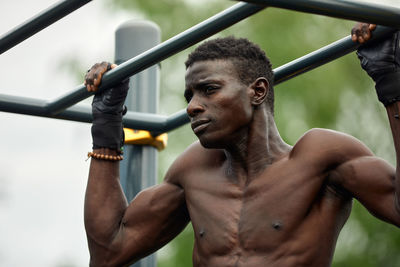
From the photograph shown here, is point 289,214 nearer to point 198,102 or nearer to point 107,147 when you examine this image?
point 198,102

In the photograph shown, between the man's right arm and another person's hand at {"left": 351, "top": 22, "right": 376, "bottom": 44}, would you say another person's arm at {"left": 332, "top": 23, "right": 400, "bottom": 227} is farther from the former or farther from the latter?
the man's right arm

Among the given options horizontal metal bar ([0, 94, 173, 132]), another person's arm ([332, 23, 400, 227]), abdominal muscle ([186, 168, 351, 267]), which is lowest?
abdominal muscle ([186, 168, 351, 267])

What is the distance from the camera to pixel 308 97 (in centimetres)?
988

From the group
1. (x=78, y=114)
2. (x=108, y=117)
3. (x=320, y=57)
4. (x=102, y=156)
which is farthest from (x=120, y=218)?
(x=320, y=57)

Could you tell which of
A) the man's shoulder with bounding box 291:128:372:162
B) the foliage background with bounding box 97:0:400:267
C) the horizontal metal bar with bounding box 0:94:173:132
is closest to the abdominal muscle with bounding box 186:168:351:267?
the man's shoulder with bounding box 291:128:372:162

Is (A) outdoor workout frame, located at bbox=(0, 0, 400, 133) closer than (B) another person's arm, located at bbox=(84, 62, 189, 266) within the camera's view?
Yes

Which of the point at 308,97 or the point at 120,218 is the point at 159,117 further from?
the point at 308,97

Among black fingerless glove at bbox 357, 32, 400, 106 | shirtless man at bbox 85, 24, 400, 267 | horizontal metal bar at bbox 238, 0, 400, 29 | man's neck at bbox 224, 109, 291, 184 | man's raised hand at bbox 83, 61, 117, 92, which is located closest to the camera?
horizontal metal bar at bbox 238, 0, 400, 29

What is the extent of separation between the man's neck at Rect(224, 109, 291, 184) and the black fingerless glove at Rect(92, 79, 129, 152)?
0.45 metres

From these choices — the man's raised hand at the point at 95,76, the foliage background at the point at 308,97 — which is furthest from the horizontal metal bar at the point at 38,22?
the foliage background at the point at 308,97

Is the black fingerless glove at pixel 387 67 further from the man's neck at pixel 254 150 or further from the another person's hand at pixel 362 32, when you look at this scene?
the man's neck at pixel 254 150

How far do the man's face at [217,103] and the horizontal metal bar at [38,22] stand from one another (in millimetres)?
455

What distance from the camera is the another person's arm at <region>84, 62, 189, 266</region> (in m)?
3.13

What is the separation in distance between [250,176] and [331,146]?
0.30m
